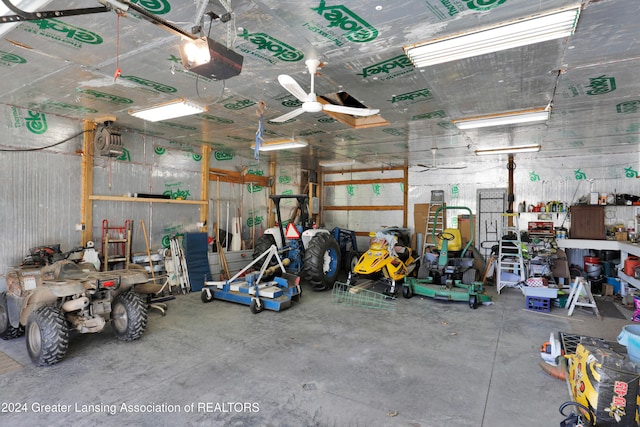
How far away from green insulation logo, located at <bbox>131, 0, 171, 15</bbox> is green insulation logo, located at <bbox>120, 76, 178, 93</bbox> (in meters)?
1.41

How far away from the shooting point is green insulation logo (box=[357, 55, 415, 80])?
3045mm

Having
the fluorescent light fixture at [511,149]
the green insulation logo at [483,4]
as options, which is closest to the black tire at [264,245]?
the fluorescent light fixture at [511,149]

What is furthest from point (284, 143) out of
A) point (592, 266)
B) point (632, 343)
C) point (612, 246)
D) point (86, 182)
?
point (592, 266)

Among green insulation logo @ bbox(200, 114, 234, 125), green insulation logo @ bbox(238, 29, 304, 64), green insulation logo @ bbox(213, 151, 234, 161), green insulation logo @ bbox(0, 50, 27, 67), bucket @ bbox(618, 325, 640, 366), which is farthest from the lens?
green insulation logo @ bbox(213, 151, 234, 161)

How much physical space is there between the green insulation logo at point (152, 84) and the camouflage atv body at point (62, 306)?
2.09m

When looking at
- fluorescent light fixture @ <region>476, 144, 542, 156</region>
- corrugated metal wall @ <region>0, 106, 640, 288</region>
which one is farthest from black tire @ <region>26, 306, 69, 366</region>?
fluorescent light fixture @ <region>476, 144, 542, 156</region>

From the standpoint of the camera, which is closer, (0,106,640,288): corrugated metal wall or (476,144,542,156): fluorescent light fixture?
(0,106,640,288): corrugated metal wall

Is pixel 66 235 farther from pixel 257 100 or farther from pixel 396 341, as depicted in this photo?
pixel 396 341

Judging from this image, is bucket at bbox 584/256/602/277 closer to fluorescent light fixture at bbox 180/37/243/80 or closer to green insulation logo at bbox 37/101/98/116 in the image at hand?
fluorescent light fixture at bbox 180/37/243/80

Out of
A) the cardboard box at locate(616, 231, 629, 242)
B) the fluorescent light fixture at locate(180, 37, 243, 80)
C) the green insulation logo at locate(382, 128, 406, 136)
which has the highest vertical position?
the green insulation logo at locate(382, 128, 406, 136)

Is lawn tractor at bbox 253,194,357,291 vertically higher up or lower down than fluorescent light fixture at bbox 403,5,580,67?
lower down

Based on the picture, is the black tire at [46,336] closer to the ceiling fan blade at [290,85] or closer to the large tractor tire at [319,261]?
the ceiling fan blade at [290,85]

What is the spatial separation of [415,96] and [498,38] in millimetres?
1482

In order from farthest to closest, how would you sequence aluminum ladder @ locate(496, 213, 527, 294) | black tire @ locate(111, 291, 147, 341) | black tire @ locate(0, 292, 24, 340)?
aluminum ladder @ locate(496, 213, 527, 294), black tire @ locate(0, 292, 24, 340), black tire @ locate(111, 291, 147, 341)
